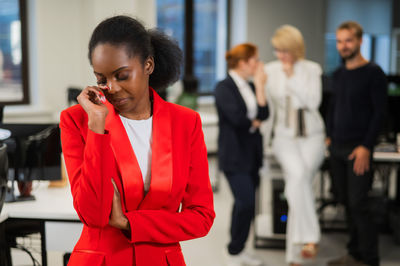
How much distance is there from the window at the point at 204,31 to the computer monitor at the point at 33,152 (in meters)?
4.95

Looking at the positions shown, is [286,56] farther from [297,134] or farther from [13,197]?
[13,197]

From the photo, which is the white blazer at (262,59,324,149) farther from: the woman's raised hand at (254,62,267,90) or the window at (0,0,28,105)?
the window at (0,0,28,105)

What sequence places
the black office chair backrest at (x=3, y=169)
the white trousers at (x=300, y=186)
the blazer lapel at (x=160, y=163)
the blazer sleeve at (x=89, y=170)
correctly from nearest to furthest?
the blazer sleeve at (x=89, y=170), the blazer lapel at (x=160, y=163), the black office chair backrest at (x=3, y=169), the white trousers at (x=300, y=186)

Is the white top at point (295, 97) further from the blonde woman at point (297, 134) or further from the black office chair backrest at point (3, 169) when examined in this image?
the black office chair backrest at point (3, 169)

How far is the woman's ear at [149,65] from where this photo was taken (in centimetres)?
113

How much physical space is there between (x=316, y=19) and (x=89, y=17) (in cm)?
360

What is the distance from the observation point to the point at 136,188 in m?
1.08

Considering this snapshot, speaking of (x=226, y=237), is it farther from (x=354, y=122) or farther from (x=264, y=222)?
(x=354, y=122)

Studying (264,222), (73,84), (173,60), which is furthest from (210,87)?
(173,60)

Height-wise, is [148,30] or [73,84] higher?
[148,30]

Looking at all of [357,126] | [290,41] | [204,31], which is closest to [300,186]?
[357,126]

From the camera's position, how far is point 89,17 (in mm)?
5945

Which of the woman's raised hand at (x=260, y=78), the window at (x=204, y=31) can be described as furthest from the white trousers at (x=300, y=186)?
the window at (x=204, y=31)

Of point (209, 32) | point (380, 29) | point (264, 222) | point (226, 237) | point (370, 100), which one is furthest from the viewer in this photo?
point (380, 29)
